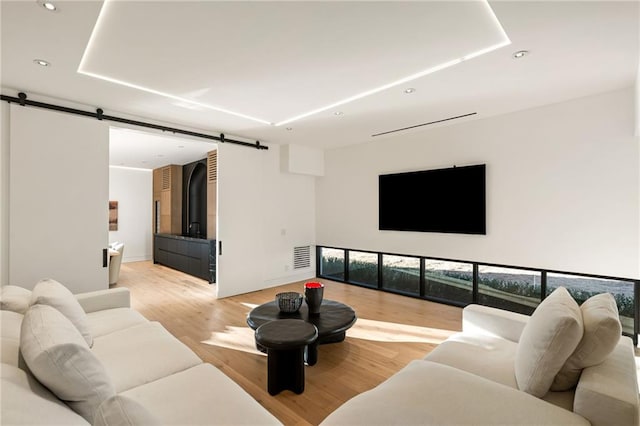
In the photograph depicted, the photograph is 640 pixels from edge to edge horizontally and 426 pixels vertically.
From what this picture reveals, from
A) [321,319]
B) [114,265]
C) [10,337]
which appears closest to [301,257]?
[321,319]

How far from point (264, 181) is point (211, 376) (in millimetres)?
4258

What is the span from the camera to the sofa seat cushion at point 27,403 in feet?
2.66

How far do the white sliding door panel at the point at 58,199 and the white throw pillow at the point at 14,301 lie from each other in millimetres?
1294

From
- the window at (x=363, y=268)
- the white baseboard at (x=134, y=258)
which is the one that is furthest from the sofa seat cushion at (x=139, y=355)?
the white baseboard at (x=134, y=258)

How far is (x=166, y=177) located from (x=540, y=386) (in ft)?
29.0

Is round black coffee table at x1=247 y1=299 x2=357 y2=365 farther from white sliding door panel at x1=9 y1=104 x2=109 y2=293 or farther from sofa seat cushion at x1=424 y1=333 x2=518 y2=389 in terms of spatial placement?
white sliding door panel at x1=9 y1=104 x2=109 y2=293

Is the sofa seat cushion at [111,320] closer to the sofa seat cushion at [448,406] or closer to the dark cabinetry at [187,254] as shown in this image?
the sofa seat cushion at [448,406]

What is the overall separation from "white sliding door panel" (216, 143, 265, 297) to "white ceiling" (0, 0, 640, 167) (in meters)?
1.28

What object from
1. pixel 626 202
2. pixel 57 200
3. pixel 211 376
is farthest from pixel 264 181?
pixel 626 202

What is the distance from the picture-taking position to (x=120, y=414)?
85 cm

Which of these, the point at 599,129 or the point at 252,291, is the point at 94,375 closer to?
the point at 252,291

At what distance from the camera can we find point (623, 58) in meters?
2.56

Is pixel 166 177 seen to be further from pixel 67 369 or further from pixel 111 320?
pixel 67 369

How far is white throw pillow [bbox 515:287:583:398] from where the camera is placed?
146 centimetres
